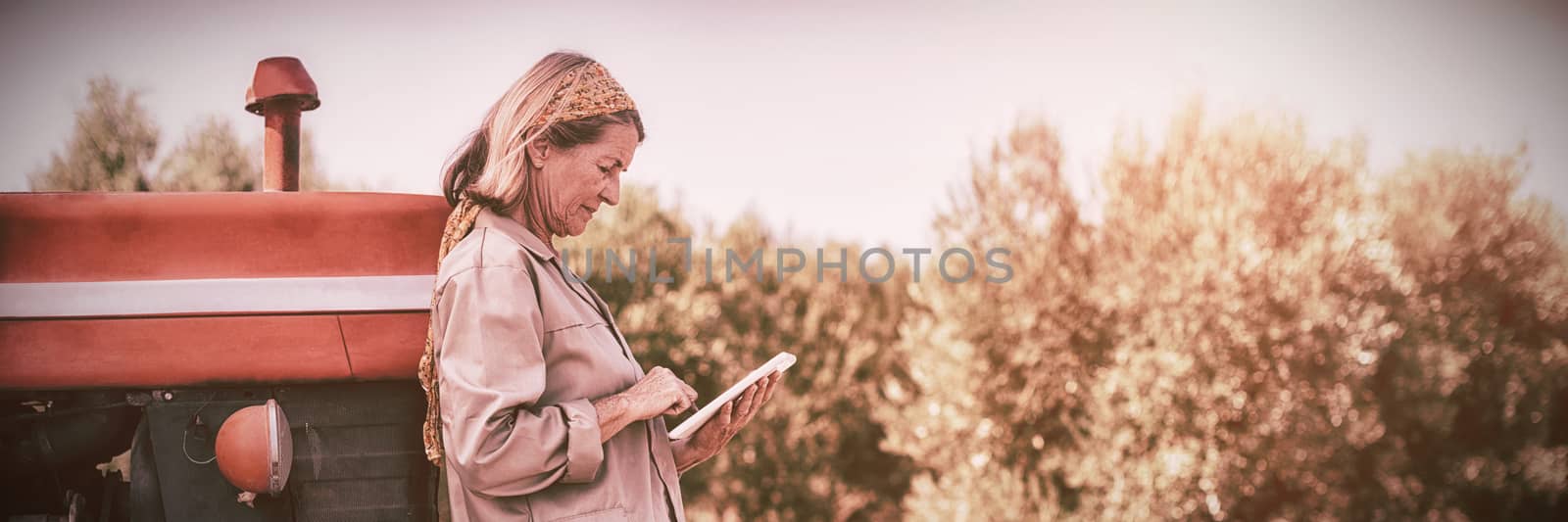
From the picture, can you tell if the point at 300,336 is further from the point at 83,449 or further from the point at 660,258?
the point at 660,258

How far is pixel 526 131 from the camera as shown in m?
2.20

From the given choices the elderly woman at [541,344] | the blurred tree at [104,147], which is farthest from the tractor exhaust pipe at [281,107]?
the blurred tree at [104,147]

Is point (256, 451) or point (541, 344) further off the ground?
point (541, 344)

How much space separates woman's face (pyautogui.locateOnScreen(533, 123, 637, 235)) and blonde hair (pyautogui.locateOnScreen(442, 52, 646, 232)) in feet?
0.06

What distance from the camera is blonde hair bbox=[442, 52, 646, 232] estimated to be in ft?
7.18

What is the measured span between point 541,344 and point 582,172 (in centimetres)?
35

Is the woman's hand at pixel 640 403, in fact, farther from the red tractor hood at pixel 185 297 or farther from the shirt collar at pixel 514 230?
the red tractor hood at pixel 185 297

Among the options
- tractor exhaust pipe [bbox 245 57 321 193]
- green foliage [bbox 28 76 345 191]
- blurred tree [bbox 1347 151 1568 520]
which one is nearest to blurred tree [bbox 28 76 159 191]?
green foliage [bbox 28 76 345 191]

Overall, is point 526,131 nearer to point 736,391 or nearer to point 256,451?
point 736,391

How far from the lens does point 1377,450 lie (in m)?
8.82

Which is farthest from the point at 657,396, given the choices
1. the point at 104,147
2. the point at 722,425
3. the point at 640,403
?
the point at 104,147

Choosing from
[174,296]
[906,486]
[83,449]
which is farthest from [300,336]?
[906,486]

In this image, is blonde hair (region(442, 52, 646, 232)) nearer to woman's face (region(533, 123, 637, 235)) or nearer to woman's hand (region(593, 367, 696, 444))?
woman's face (region(533, 123, 637, 235))

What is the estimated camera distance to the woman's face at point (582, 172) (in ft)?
7.32
